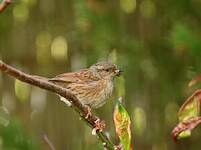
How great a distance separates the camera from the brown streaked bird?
2.62m

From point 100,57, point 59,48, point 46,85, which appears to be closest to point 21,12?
point 59,48

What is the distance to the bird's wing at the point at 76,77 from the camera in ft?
8.01

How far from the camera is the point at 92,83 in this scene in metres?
2.94

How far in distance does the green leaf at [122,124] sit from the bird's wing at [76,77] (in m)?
0.77

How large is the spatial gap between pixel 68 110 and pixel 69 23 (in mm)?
600

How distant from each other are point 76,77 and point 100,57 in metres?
1.35

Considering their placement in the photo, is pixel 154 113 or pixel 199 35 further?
pixel 154 113

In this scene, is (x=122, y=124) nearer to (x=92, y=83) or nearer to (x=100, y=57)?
(x=92, y=83)

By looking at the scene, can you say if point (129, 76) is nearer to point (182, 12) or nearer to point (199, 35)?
point (182, 12)

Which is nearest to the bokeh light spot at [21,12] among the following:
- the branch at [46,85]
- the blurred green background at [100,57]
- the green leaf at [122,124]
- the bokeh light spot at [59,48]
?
the blurred green background at [100,57]

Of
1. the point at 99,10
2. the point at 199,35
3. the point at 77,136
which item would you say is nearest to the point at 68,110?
the point at 77,136

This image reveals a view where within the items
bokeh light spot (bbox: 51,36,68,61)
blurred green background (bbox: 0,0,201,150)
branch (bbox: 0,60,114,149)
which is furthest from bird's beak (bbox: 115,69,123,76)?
bokeh light spot (bbox: 51,36,68,61)

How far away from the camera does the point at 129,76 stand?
4293mm

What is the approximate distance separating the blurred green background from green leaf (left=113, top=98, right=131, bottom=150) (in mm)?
2407
